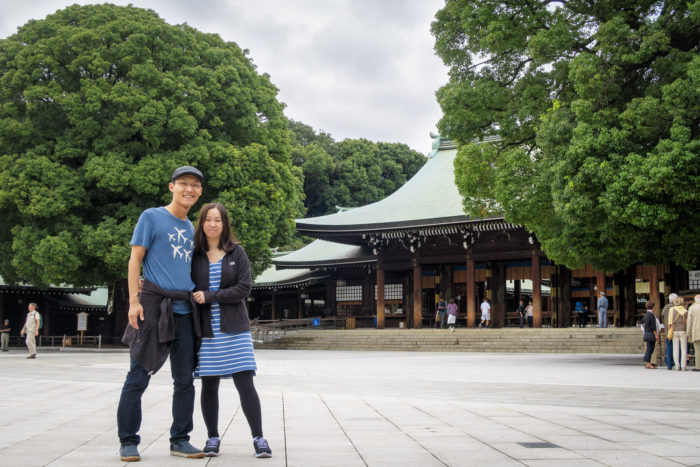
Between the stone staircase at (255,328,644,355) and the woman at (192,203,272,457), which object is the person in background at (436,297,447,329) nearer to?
the stone staircase at (255,328,644,355)

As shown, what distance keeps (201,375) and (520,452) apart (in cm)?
220

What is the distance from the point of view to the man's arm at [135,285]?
182 inches

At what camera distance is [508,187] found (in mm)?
15578

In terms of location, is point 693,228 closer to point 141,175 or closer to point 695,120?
point 695,120

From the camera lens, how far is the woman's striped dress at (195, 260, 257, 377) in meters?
4.71

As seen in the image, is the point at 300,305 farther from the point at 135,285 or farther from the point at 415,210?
the point at 135,285

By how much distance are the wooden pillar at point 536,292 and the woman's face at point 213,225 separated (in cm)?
2128

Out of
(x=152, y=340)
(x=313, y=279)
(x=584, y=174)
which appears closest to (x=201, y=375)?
(x=152, y=340)

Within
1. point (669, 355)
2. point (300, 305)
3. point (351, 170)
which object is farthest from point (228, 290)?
point (351, 170)

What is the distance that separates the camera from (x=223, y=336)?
4746 millimetres

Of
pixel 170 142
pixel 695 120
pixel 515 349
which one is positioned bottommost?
pixel 515 349

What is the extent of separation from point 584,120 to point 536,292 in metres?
12.1

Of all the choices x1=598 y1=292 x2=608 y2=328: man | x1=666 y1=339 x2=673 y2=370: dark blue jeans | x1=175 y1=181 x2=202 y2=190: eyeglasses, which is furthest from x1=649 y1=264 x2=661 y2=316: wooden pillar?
x1=175 y1=181 x2=202 y2=190: eyeglasses

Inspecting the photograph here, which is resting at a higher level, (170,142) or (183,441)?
(170,142)
